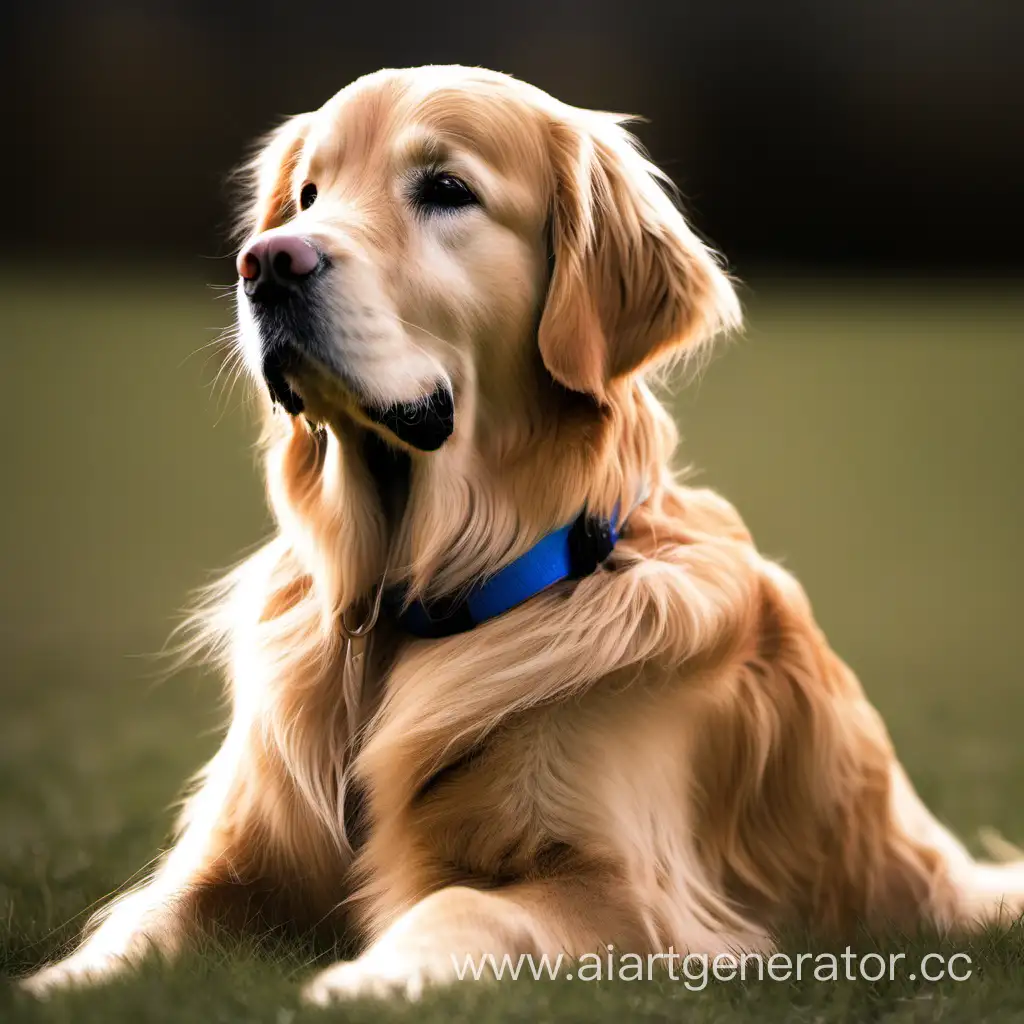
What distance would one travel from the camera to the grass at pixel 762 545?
6.56 ft

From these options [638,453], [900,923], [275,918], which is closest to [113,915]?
[275,918]

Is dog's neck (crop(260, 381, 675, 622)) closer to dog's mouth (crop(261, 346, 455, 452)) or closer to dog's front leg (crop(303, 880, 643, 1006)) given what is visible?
dog's mouth (crop(261, 346, 455, 452))

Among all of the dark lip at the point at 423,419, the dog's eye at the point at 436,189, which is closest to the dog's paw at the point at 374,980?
the dark lip at the point at 423,419

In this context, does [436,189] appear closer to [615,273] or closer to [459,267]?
[459,267]

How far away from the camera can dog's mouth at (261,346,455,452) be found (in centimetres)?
229

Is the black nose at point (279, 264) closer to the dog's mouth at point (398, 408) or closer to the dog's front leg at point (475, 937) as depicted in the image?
the dog's mouth at point (398, 408)

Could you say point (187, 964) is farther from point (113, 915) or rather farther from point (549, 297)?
point (549, 297)

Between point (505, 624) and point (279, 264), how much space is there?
71cm

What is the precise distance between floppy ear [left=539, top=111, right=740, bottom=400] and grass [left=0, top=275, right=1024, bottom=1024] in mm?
682

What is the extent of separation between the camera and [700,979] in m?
2.07

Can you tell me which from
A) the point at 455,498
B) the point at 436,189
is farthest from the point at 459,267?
the point at 455,498

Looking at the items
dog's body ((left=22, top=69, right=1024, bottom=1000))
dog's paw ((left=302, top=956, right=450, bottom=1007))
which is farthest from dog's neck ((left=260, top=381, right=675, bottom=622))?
dog's paw ((left=302, top=956, right=450, bottom=1007))

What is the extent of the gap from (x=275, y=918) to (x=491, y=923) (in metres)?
0.58

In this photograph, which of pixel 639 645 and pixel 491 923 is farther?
pixel 639 645
